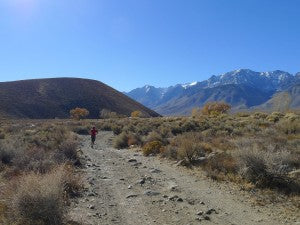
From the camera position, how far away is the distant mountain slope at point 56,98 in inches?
5197

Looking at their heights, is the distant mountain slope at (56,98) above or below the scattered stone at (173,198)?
above

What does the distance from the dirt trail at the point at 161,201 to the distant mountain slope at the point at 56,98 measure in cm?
11278

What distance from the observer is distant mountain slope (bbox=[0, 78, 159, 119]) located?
5197 inches

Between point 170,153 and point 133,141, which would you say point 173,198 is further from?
point 133,141

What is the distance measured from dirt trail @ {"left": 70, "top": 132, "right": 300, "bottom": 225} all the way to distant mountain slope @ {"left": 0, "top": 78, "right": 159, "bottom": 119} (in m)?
113

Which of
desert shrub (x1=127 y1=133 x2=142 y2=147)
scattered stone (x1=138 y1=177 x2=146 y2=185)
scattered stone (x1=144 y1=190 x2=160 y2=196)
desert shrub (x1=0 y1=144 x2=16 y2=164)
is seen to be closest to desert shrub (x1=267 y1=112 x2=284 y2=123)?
desert shrub (x1=127 y1=133 x2=142 y2=147)

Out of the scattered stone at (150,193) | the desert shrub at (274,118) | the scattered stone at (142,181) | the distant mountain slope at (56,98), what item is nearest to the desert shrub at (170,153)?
the scattered stone at (142,181)

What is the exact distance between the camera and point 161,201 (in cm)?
1223

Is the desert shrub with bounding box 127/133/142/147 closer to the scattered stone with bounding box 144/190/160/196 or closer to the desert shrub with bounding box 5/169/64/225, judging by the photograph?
the scattered stone with bounding box 144/190/160/196

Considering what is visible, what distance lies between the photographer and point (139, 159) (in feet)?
70.4

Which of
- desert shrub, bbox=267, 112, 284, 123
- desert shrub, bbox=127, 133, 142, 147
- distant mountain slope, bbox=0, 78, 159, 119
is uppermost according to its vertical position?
distant mountain slope, bbox=0, 78, 159, 119

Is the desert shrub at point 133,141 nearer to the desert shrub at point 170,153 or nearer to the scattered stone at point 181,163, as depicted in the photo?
the desert shrub at point 170,153

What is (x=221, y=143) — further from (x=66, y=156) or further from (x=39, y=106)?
(x=39, y=106)

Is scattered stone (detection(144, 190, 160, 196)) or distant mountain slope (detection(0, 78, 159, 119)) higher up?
distant mountain slope (detection(0, 78, 159, 119))
